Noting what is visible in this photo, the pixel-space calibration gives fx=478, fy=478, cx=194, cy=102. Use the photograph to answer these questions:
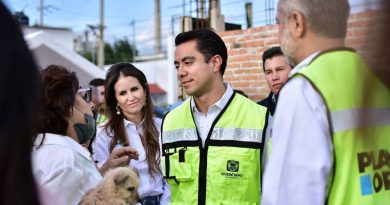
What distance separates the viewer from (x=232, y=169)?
2.55 m

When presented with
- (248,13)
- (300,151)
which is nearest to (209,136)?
(300,151)

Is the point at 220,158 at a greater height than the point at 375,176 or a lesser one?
lesser

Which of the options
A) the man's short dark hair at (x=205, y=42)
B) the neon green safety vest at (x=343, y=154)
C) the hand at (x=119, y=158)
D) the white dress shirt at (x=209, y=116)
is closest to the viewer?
the neon green safety vest at (x=343, y=154)

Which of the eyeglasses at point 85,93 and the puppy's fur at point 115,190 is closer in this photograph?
the puppy's fur at point 115,190

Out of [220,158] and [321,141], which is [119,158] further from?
[321,141]

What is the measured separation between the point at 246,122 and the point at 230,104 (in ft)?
0.55

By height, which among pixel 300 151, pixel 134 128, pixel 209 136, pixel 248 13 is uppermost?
pixel 248 13

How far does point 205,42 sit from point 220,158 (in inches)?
29.3

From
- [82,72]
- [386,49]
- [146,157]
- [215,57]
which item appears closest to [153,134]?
[146,157]

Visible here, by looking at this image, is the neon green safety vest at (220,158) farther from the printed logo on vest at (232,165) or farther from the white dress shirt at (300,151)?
the white dress shirt at (300,151)

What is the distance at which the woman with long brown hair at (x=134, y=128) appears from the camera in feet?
11.9

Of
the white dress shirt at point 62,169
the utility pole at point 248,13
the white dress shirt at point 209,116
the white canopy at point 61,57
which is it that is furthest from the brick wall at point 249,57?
the white canopy at point 61,57

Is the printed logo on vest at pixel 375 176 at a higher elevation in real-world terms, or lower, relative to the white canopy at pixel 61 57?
lower

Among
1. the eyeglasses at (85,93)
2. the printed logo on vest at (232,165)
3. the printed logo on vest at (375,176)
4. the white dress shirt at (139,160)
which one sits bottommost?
the white dress shirt at (139,160)
